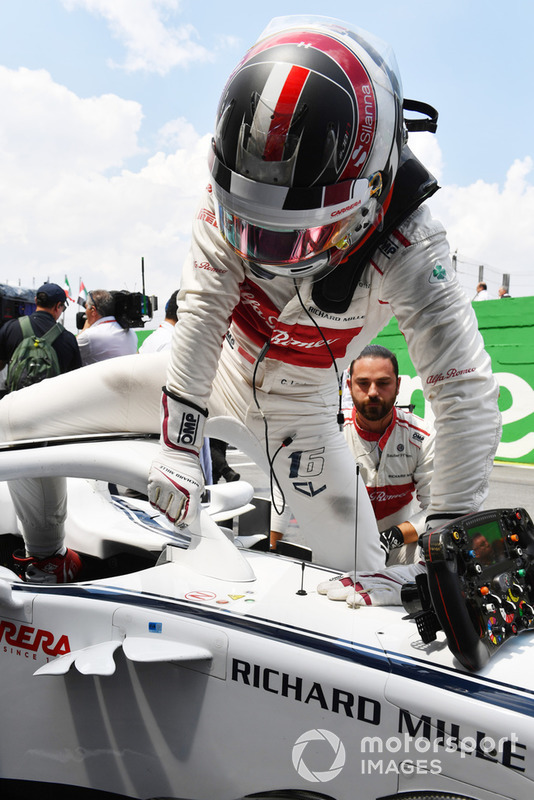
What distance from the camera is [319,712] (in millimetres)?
1324

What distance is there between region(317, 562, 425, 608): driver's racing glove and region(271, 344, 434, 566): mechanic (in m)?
1.25

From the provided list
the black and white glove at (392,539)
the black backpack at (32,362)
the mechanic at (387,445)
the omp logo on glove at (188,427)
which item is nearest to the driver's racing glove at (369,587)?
the omp logo on glove at (188,427)

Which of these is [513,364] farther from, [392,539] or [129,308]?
[392,539]

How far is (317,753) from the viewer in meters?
1.32

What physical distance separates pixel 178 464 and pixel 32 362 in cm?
233

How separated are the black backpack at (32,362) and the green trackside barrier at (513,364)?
5.20 m

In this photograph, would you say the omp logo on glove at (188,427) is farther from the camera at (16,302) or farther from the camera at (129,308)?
the camera at (16,302)

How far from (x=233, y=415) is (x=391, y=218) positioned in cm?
84

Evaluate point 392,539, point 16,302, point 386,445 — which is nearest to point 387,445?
point 386,445

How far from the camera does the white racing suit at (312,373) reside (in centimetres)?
169

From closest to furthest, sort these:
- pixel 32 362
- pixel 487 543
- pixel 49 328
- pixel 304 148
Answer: pixel 487 543 → pixel 304 148 → pixel 32 362 → pixel 49 328

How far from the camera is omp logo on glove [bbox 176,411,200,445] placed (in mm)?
1863

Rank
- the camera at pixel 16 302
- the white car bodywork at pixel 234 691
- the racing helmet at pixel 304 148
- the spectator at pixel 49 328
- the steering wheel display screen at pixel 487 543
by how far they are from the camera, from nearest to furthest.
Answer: the white car bodywork at pixel 234 691, the steering wheel display screen at pixel 487 543, the racing helmet at pixel 304 148, the spectator at pixel 49 328, the camera at pixel 16 302

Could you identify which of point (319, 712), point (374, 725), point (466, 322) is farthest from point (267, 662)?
point (466, 322)
